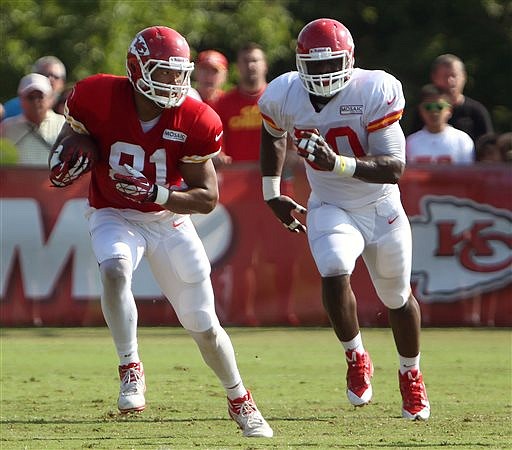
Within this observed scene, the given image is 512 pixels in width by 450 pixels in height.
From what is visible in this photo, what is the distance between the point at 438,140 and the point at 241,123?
1.73m

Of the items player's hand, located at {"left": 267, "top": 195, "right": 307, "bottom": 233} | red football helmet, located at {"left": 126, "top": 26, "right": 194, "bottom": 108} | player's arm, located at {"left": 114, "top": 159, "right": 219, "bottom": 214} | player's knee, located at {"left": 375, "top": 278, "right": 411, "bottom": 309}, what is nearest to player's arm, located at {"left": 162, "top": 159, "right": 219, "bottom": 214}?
player's arm, located at {"left": 114, "top": 159, "right": 219, "bottom": 214}

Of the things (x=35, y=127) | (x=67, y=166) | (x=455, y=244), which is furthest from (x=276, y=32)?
(x=67, y=166)

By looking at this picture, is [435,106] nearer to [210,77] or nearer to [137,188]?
[210,77]

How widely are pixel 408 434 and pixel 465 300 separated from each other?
16.4 ft

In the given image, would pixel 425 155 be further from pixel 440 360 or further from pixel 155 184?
pixel 155 184

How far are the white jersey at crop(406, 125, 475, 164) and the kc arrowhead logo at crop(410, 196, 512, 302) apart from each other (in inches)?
17.2

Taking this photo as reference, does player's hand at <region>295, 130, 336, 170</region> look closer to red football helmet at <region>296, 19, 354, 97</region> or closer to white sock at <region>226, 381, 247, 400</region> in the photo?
red football helmet at <region>296, 19, 354, 97</region>

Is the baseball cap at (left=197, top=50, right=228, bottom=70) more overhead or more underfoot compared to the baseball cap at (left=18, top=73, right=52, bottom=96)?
more overhead

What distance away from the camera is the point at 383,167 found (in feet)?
24.6

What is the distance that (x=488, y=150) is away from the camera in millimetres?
12359

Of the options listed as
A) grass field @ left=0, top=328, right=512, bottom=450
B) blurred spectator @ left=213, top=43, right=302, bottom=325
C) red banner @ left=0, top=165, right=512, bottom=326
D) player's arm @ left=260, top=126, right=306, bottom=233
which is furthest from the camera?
blurred spectator @ left=213, top=43, right=302, bottom=325

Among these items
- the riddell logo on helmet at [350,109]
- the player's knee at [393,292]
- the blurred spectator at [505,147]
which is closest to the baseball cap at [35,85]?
the blurred spectator at [505,147]

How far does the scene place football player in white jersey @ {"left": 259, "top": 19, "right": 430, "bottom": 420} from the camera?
757cm

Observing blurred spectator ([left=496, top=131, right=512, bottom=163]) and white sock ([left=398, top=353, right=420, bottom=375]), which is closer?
white sock ([left=398, top=353, right=420, bottom=375])
